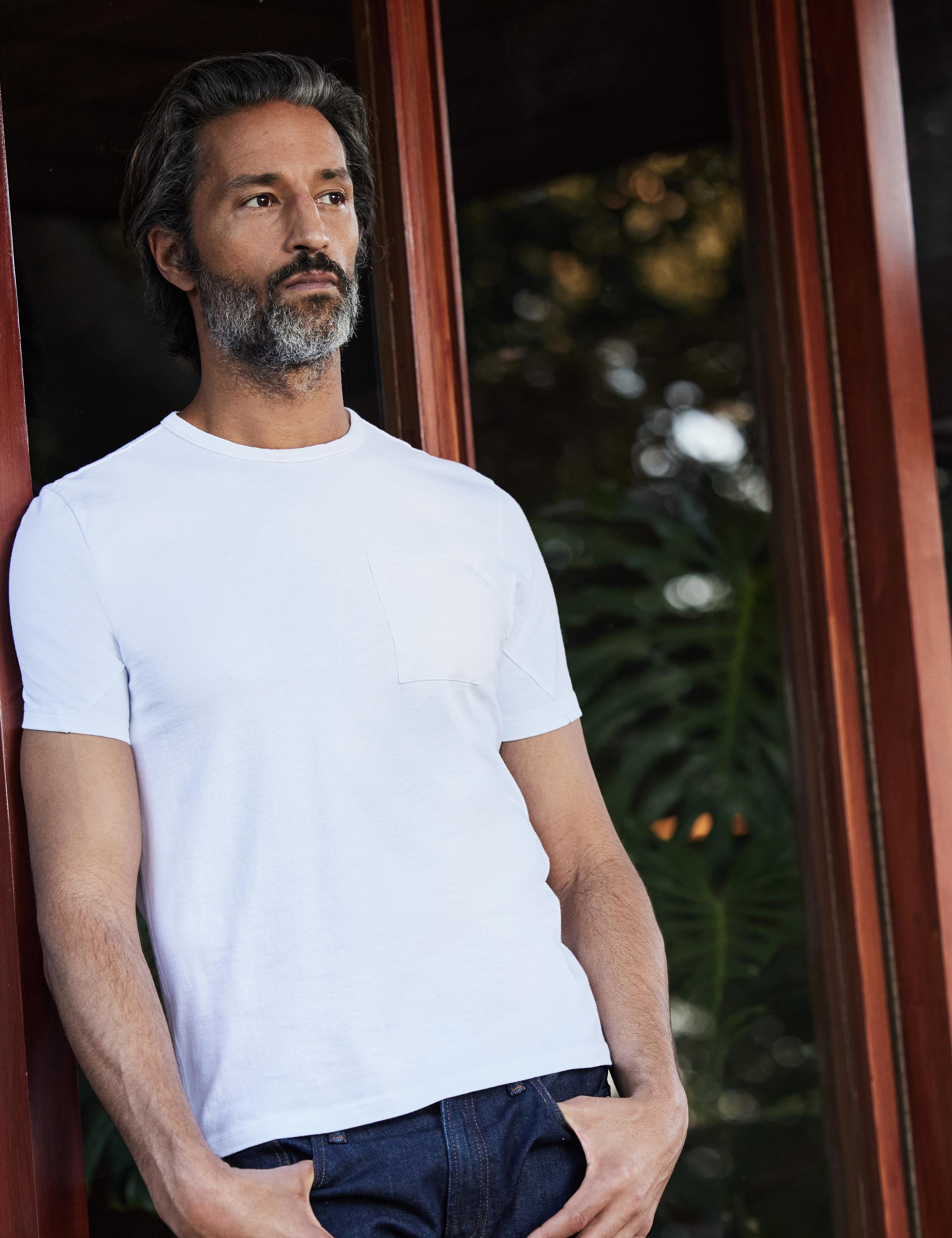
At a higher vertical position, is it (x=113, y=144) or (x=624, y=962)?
(x=113, y=144)

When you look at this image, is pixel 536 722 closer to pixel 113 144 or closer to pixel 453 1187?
pixel 453 1187

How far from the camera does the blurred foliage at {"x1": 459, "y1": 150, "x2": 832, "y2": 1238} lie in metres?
2.20

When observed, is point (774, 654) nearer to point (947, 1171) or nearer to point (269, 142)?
point (947, 1171)

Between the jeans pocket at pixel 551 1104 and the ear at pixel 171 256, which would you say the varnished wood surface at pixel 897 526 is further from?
the ear at pixel 171 256

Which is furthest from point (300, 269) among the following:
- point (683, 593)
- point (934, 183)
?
point (934, 183)

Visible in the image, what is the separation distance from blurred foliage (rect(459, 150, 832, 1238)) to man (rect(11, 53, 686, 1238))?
594mm

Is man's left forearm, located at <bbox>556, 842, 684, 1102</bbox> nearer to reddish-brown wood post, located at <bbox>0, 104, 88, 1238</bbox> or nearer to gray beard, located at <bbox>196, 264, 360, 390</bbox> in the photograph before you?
reddish-brown wood post, located at <bbox>0, 104, 88, 1238</bbox>

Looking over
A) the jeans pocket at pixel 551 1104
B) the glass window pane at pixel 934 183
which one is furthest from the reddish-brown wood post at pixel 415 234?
the glass window pane at pixel 934 183

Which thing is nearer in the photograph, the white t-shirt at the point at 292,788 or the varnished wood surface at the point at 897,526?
the white t-shirt at the point at 292,788

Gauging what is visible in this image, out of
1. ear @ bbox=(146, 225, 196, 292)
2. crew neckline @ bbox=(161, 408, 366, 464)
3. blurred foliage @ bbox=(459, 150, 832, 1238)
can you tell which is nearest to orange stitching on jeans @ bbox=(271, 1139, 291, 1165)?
crew neckline @ bbox=(161, 408, 366, 464)

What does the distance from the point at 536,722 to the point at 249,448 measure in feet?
1.52

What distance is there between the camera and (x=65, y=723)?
4.25ft

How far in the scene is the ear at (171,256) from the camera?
5.24 ft

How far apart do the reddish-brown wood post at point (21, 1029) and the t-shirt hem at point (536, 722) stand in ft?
1.87
